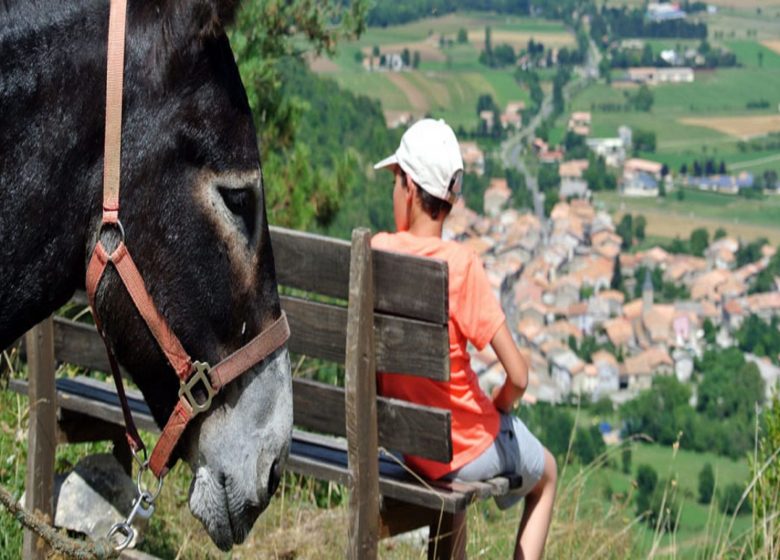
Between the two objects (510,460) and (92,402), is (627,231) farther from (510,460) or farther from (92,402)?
(510,460)

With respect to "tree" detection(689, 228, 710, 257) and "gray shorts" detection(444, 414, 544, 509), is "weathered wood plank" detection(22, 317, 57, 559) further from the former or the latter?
"tree" detection(689, 228, 710, 257)

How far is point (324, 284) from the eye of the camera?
13.5 feet

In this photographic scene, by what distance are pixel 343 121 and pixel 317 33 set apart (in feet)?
77.5

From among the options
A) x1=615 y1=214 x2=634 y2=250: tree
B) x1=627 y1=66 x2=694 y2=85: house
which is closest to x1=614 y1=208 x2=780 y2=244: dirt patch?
x1=615 y1=214 x2=634 y2=250: tree

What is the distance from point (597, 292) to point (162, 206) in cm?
6395

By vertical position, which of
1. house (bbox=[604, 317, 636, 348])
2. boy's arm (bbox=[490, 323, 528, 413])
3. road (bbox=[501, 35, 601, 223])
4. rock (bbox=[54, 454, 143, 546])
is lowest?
house (bbox=[604, 317, 636, 348])

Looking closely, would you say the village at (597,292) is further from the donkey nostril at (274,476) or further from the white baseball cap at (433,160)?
the donkey nostril at (274,476)

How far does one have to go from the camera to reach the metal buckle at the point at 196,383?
7.72 ft

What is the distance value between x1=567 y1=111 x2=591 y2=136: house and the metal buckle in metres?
85.1

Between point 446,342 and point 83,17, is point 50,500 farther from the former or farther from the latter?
point 83,17

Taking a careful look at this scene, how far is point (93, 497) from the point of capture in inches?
184

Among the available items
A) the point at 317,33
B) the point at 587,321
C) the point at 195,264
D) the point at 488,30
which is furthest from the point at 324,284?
the point at 488,30

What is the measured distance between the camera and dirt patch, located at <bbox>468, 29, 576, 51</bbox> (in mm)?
99188

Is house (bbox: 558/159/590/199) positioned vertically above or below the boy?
below
